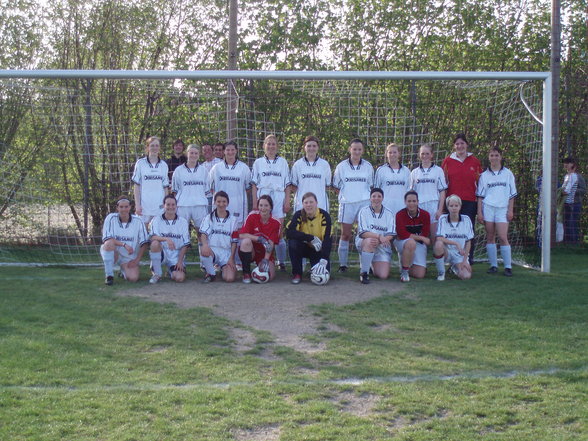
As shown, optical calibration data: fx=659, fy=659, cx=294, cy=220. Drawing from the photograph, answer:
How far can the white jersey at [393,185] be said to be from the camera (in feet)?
26.2

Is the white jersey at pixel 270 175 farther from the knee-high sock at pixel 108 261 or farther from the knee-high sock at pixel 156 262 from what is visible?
the knee-high sock at pixel 108 261

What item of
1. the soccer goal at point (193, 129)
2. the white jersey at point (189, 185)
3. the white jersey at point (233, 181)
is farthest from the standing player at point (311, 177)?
the soccer goal at point (193, 129)

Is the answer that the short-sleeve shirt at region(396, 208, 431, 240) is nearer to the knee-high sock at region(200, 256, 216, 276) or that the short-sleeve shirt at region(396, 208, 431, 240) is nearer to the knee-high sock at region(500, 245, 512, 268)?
the knee-high sock at region(500, 245, 512, 268)

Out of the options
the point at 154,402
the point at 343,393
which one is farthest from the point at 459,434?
the point at 154,402

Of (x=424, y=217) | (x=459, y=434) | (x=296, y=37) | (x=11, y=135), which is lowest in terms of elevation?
(x=459, y=434)

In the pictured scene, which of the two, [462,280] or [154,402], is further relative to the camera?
[462,280]

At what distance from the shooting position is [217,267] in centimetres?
806

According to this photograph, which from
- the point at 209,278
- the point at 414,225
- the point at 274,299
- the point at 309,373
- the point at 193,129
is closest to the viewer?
the point at 309,373

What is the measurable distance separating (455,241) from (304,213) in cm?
181

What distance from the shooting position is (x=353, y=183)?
26.1ft

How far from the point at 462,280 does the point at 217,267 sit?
9.58 feet

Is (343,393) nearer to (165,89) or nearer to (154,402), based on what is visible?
(154,402)

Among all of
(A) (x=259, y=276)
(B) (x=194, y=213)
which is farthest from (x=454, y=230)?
(B) (x=194, y=213)

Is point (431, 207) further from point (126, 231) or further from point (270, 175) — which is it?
point (126, 231)
